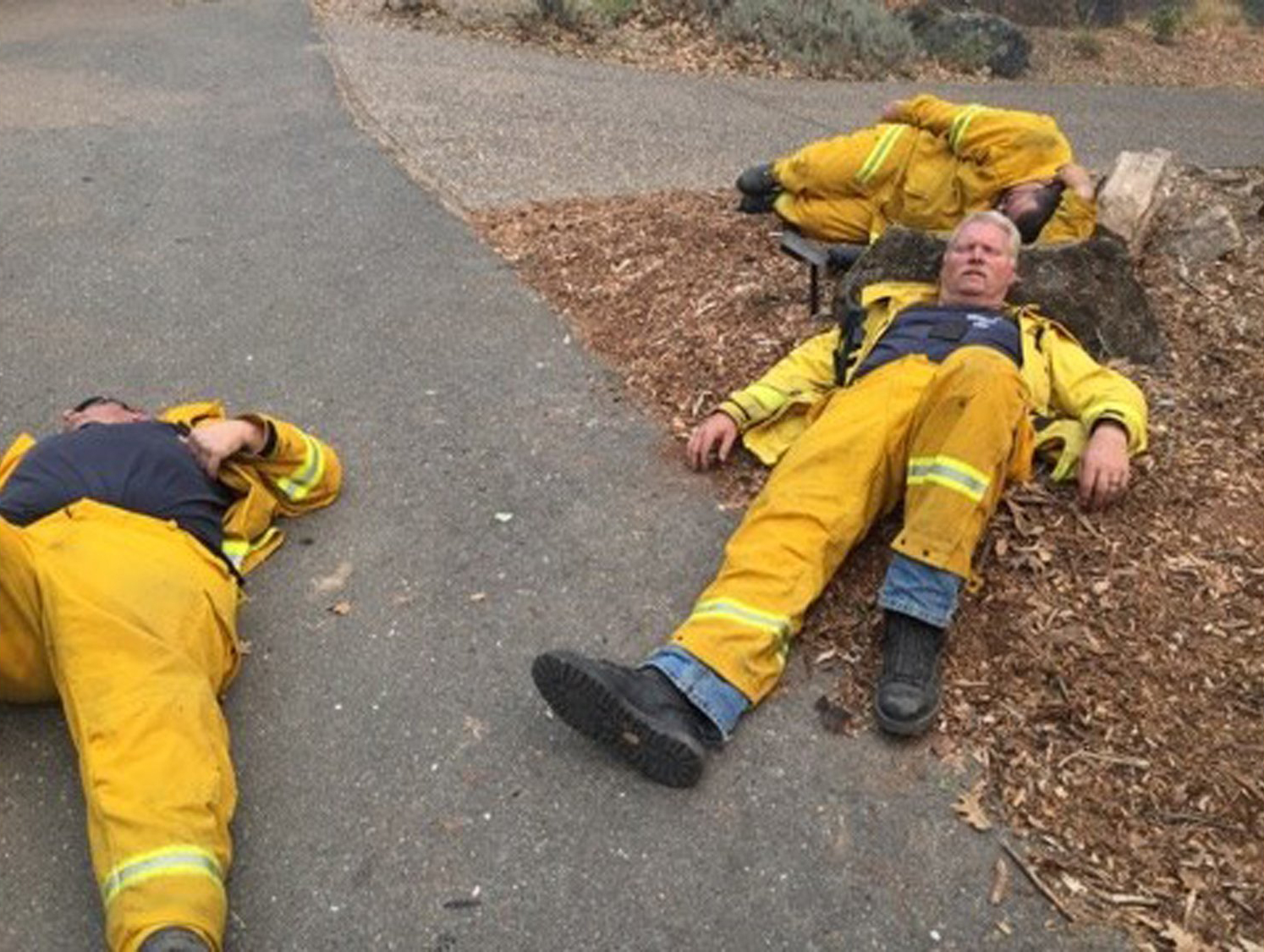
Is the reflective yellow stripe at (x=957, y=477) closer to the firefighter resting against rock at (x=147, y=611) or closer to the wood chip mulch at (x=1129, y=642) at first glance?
the wood chip mulch at (x=1129, y=642)

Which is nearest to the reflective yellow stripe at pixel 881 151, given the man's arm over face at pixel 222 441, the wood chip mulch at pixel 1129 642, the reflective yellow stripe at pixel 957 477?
the wood chip mulch at pixel 1129 642

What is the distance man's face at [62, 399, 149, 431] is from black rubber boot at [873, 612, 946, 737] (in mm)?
2507

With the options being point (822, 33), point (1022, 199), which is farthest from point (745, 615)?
point (822, 33)

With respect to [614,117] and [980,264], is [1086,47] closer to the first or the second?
[614,117]

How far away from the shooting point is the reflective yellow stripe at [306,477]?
13.1ft

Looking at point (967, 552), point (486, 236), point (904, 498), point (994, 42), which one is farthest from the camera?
point (994, 42)

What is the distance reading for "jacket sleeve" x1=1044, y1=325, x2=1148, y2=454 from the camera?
372 centimetres

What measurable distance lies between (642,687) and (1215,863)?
4.53 feet

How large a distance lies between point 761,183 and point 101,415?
11.1 feet

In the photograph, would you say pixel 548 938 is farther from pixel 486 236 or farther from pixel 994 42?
pixel 994 42

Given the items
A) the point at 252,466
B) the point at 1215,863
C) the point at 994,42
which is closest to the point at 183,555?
the point at 252,466

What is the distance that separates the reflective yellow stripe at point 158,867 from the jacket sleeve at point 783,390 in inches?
91.9

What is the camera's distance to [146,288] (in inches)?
229

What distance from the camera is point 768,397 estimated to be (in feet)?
13.7
